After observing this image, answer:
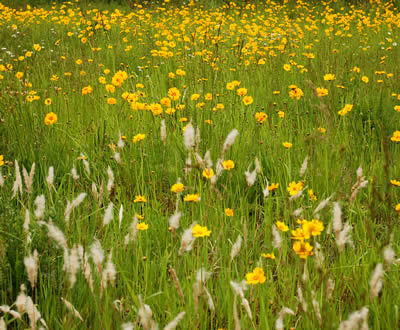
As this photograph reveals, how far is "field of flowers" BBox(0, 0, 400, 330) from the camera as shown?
1.16 metres

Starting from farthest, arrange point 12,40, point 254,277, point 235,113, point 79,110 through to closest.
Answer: point 12,40
point 79,110
point 235,113
point 254,277

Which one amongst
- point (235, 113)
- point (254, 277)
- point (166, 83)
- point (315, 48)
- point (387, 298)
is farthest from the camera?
point (315, 48)

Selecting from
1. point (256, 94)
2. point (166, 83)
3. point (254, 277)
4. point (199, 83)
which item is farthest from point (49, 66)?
point (254, 277)

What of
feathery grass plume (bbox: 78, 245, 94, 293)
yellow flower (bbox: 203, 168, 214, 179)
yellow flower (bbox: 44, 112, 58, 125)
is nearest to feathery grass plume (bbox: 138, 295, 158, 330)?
feathery grass plume (bbox: 78, 245, 94, 293)

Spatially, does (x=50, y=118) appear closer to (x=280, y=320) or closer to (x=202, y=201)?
(x=202, y=201)

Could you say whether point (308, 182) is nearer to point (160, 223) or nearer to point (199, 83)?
point (160, 223)

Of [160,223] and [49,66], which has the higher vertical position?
[49,66]

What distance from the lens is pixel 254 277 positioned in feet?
3.78

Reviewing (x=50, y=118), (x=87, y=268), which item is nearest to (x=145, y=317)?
(x=87, y=268)

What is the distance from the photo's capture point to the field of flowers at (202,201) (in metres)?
1.16

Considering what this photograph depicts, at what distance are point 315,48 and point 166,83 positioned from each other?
7.54ft

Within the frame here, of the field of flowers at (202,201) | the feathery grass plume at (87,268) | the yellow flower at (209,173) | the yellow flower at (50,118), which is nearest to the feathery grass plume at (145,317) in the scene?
the field of flowers at (202,201)

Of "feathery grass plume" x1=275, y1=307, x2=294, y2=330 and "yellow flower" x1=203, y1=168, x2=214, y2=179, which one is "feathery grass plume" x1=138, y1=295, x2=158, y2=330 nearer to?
"feathery grass plume" x1=275, y1=307, x2=294, y2=330

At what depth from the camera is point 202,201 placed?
1847 mm
